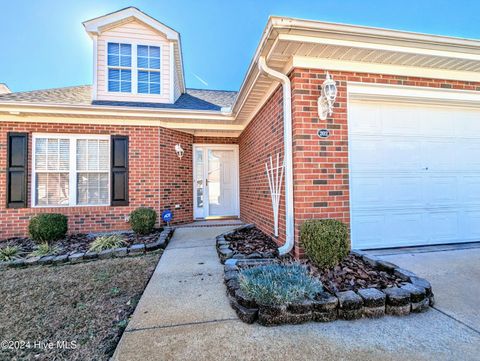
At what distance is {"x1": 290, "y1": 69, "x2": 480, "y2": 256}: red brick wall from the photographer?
127 inches

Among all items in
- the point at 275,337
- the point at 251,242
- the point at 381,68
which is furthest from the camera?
the point at 251,242

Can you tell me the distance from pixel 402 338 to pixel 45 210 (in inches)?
267

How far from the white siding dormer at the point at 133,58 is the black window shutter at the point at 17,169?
6.22 feet

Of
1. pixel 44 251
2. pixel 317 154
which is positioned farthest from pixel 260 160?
pixel 44 251

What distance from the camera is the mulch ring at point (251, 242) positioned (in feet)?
12.1

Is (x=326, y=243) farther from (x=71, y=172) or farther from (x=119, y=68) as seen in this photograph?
(x=119, y=68)

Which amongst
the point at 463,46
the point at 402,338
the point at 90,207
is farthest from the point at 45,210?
the point at 463,46

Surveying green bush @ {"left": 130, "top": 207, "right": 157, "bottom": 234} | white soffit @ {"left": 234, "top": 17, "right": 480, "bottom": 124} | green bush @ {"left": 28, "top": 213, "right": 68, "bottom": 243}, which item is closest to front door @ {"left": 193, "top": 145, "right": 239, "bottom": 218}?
green bush @ {"left": 130, "top": 207, "right": 157, "bottom": 234}

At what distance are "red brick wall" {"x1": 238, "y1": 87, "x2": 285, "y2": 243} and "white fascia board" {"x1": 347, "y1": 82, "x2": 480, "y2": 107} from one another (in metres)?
1.14

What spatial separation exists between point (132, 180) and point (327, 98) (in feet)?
15.4

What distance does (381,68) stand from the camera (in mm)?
3467

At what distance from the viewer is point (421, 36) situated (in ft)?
9.84

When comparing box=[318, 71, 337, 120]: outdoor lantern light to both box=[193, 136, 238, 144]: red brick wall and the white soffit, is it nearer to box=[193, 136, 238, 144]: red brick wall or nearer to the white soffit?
the white soffit

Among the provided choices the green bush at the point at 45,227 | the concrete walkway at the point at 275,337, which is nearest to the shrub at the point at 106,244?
the green bush at the point at 45,227
